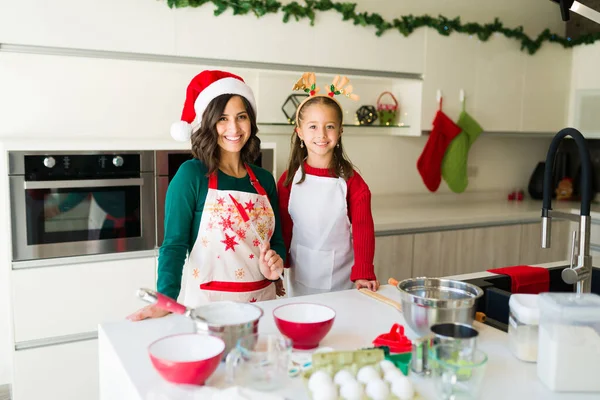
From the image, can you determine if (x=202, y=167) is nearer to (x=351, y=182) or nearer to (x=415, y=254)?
(x=351, y=182)

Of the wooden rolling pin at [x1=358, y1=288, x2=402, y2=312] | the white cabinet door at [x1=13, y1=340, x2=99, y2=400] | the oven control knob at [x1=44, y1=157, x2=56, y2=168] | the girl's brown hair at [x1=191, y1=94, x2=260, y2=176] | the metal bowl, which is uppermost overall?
the girl's brown hair at [x1=191, y1=94, x2=260, y2=176]

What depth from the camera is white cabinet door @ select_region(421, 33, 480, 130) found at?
360 cm

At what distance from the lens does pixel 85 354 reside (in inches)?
103

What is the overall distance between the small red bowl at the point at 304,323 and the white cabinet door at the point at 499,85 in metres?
2.89

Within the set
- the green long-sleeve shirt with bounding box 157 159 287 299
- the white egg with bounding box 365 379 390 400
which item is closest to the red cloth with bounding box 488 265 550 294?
the green long-sleeve shirt with bounding box 157 159 287 299

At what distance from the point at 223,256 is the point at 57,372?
133 centimetres

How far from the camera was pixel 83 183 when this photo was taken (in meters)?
2.56

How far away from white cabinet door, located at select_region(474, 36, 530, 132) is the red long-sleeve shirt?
82.6 inches

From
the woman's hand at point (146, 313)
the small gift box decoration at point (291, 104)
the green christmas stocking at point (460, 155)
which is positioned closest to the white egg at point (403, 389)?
the woman's hand at point (146, 313)

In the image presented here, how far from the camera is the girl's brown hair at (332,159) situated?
1992mm

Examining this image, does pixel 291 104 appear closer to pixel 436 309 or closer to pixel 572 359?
pixel 436 309

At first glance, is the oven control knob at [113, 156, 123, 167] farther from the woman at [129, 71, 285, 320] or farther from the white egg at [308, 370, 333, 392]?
the white egg at [308, 370, 333, 392]

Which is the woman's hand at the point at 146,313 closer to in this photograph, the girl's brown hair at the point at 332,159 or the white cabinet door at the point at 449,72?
the girl's brown hair at the point at 332,159

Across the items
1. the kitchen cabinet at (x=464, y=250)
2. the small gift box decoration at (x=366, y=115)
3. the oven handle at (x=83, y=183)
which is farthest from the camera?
the small gift box decoration at (x=366, y=115)
